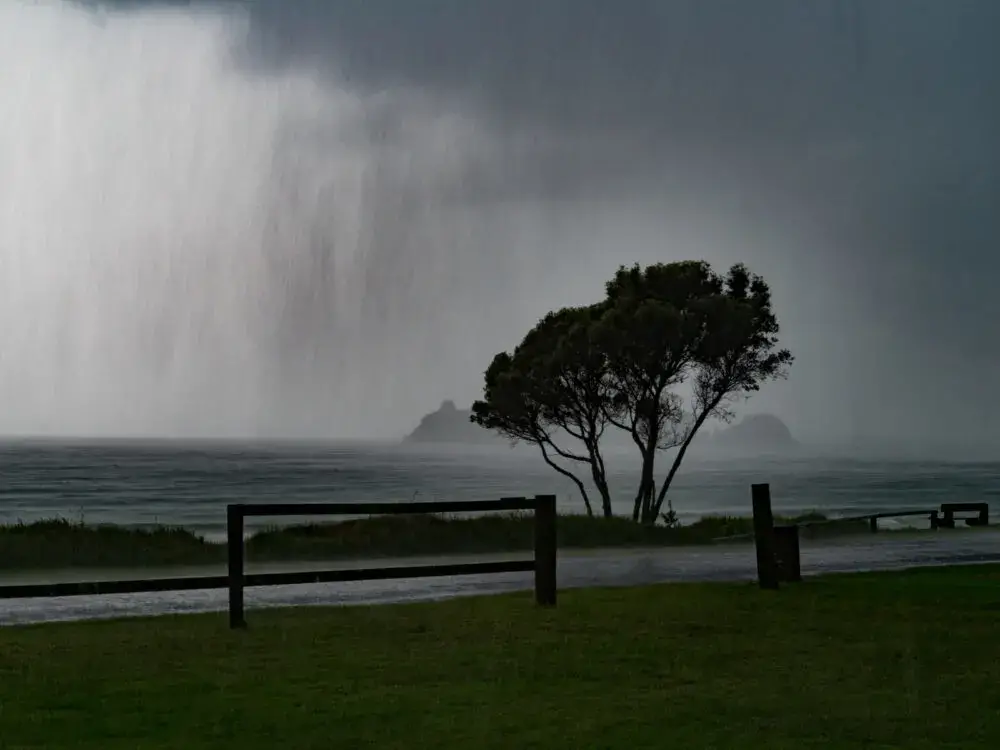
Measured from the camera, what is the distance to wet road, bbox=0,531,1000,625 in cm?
1583

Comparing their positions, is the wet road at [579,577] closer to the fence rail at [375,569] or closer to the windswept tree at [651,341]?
the fence rail at [375,569]

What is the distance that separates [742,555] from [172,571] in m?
12.2

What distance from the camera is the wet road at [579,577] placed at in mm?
15828

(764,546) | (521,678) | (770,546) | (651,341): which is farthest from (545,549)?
(651,341)

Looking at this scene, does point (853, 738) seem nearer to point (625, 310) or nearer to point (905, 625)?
point (905, 625)

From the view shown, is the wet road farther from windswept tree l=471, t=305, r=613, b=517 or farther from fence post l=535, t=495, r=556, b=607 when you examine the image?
windswept tree l=471, t=305, r=613, b=517

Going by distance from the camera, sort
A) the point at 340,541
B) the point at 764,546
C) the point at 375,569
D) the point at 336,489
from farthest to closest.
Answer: the point at 336,489, the point at 340,541, the point at 764,546, the point at 375,569

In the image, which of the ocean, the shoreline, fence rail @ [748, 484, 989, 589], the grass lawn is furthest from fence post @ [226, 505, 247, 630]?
the ocean

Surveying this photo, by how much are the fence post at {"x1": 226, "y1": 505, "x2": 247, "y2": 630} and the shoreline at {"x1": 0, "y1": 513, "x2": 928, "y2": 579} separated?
1350 cm

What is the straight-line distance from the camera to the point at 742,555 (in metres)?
26.1

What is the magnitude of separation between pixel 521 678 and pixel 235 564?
393 centimetres

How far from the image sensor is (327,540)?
30.7m

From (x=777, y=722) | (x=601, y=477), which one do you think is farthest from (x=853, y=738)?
(x=601, y=477)

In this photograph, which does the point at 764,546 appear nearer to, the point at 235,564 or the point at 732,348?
the point at 235,564
